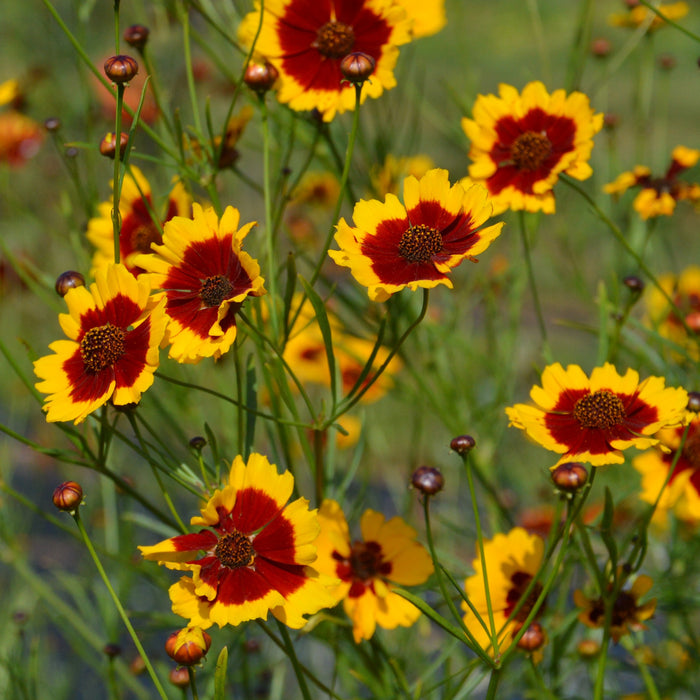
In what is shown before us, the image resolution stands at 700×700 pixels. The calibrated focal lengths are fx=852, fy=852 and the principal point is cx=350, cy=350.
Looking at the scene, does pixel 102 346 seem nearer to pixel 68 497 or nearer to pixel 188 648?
pixel 68 497

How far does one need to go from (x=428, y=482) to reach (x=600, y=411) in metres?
0.15

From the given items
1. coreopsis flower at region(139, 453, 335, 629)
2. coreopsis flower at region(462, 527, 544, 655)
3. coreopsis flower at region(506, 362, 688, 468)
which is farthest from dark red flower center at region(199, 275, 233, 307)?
coreopsis flower at region(462, 527, 544, 655)

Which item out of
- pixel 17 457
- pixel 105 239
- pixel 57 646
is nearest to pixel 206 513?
pixel 105 239

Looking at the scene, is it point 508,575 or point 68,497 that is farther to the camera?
point 508,575

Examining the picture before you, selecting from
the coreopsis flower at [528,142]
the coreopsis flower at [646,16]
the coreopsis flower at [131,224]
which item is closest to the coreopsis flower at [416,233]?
the coreopsis flower at [528,142]

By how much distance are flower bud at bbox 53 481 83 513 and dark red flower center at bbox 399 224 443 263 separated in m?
0.31

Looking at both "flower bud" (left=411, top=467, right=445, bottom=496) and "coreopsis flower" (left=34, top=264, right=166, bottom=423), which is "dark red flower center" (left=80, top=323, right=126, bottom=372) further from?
"flower bud" (left=411, top=467, right=445, bottom=496)

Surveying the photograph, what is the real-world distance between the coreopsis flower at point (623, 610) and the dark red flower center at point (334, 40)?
545 mm

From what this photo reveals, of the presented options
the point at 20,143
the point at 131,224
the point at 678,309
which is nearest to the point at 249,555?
the point at 131,224

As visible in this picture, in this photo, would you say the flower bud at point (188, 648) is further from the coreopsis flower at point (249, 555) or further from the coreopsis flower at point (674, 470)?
the coreopsis flower at point (674, 470)

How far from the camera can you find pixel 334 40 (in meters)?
0.83

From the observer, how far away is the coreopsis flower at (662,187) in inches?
36.1

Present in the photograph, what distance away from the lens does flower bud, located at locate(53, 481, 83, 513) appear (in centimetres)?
65

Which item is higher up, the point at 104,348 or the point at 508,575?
the point at 104,348
